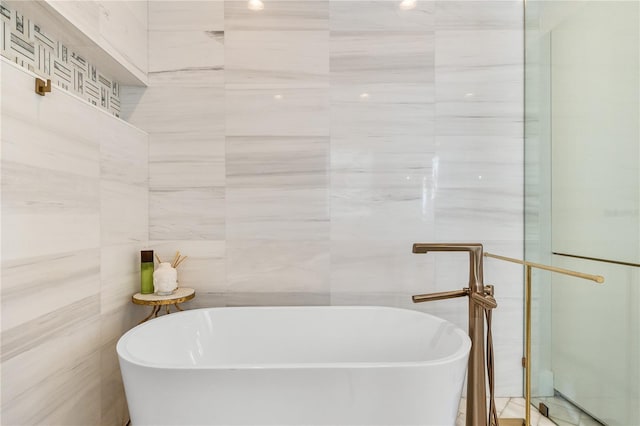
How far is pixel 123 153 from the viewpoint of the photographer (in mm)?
1847

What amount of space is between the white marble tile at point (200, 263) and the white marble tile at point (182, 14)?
1187 mm

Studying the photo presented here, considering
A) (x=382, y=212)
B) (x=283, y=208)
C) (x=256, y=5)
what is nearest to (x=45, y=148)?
(x=283, y=208)

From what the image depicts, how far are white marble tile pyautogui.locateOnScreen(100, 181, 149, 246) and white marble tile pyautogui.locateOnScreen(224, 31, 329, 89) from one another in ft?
2.58

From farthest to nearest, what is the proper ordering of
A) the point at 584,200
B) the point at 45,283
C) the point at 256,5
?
the point at 256,5 < the point at 584,200 < the point at 45,283

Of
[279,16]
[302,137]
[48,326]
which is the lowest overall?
[48,326]

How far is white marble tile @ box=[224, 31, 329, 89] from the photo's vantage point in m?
2.11

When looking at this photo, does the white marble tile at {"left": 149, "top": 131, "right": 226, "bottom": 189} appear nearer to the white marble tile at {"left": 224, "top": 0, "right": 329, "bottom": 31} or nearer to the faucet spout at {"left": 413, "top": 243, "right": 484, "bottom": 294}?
the white marble tile at {"left": 224, "top": 0, "right": 329, "bottom": 31}

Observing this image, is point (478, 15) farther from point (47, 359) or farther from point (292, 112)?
point (47, 359)

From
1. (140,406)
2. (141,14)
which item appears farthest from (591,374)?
(141,14)

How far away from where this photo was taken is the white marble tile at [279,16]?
2102 mm

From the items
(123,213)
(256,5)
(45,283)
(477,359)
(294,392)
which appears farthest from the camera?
(256,5)


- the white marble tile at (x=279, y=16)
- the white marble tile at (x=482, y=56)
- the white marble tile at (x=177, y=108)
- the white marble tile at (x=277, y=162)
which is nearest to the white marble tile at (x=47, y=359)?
the white marble tile at (x=277, y=162)

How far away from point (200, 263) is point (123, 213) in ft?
1.57

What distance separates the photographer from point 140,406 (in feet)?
3.95
